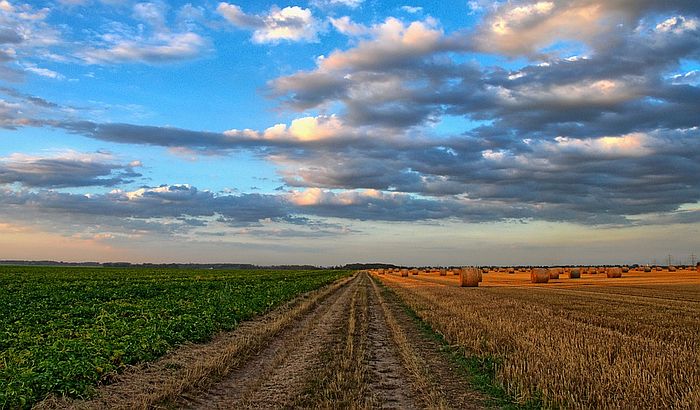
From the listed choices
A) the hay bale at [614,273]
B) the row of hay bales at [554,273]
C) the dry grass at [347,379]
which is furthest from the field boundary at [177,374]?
the hay bale at [614,273]

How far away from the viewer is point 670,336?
49.5 ft

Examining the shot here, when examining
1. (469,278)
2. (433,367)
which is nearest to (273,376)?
(433,367)

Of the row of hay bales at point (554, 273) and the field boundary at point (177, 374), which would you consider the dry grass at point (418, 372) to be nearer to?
the field boundary at point (177, 374)

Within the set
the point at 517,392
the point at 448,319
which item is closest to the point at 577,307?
the point at 448,319

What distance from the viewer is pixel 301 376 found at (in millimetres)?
11156

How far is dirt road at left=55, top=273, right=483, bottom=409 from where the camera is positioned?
928 cm

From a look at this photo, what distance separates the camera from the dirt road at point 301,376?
30.4 feet

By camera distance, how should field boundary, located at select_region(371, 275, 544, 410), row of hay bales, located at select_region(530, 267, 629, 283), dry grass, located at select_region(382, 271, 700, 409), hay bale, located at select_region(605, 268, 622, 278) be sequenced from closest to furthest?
dry grass, located at select_region(382, 271, 700, 409), field boundary, located at select_region(371, 275, 544, 410), row of hay bales, located at select_region(530, 267, 629, 283), hay bale, located at select_region(605, 268, 622, 278)

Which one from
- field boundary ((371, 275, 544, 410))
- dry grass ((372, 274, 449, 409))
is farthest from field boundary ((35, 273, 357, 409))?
field boundary ((371, 275, 544, 410))

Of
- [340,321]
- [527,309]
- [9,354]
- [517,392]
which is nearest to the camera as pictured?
[517,392]

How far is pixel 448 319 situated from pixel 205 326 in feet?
28.5

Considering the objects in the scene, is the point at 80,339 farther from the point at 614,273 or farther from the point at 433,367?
the point at 614,273

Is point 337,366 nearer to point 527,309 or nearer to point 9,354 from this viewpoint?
point 9,354

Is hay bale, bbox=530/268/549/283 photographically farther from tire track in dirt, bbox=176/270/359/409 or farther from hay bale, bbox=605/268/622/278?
tire track in dirt, bbox=176/270/359/409
